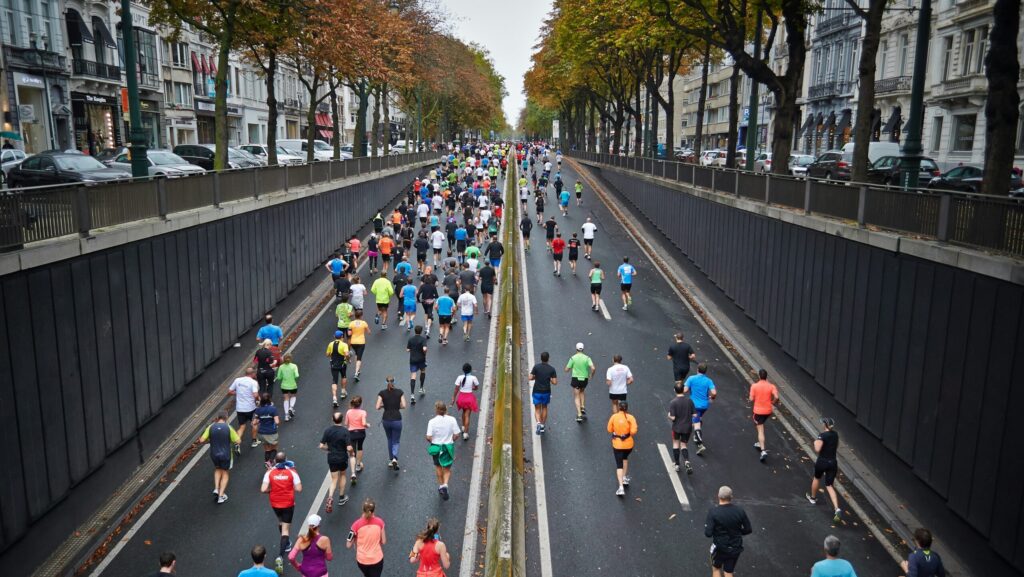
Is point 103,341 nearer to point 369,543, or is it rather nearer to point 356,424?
point 356,424

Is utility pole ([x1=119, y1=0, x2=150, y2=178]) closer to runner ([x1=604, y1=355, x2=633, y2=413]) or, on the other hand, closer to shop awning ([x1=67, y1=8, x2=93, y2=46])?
runner ([x1=604, y1=355, x2=633, y2=413])

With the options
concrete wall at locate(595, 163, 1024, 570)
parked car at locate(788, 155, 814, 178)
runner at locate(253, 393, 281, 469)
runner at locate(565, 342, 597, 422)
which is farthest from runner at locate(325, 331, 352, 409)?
parked car at locate(788, 155, 814, 178)

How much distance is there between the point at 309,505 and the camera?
41.8ft

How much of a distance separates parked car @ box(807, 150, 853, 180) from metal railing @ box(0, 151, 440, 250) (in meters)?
22.4

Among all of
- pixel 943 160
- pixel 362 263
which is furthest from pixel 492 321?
pixel 943 160

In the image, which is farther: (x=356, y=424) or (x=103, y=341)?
(x=356, y=424)

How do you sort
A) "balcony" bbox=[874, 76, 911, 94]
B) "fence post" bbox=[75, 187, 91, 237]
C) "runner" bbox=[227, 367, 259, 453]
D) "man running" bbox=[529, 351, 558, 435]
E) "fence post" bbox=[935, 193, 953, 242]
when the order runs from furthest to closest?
1. "balcony" bbox=[874, 76, 911, 94]
2. "man running" bbox=[529, 351, 558, 435]
3. "runner" bbox=[227, 367, 259, 453]
4. "fence post" bbox=[75, 187, 91, 237]
5. "fence post" bbox=[935, 193, 953, 242]

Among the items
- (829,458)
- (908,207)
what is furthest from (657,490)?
(908,207)

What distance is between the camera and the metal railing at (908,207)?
34.3ft

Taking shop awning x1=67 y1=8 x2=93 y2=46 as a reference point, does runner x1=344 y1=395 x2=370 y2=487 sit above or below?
below

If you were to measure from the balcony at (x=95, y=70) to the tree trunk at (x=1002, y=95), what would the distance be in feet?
144

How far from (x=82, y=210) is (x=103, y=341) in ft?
7.14

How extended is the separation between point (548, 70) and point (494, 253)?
45815 mm

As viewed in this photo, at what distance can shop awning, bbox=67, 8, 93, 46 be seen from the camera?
138 ft
